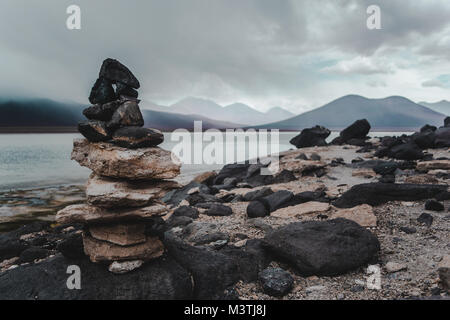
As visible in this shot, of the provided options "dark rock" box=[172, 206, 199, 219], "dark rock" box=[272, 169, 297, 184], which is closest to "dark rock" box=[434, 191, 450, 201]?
"dark rock" box=[272, 169, 297, 184]

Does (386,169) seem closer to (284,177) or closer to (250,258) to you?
(284,177)

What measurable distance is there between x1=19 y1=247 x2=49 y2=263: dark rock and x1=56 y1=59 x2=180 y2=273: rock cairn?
4422mm

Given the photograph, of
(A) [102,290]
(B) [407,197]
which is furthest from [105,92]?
(B) [407,197]

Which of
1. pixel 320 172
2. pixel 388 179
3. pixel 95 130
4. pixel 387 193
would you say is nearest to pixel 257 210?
pixel 387 193

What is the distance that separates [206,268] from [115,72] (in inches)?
218

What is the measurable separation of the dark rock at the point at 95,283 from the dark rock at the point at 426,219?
789cm

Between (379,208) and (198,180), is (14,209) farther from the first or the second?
(379,208)

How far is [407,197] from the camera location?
39.9 ft

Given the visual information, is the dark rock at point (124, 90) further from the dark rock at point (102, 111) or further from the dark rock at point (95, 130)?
the dark rock at point (95, 130)

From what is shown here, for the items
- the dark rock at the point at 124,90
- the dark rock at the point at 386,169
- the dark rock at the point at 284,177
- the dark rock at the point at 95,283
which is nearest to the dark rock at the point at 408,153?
the dark rock at the point at 386,169

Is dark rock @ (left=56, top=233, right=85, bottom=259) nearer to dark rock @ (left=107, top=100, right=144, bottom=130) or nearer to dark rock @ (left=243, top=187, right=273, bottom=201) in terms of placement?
dark rock @ (left=107, top=100, right=144, bottom=130)

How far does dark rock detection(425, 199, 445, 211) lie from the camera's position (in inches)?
426

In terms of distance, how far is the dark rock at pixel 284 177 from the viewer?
20.3 m

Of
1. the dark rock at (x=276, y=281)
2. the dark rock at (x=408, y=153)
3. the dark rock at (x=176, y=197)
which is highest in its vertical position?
the dark rock at (x=408, y=153)
